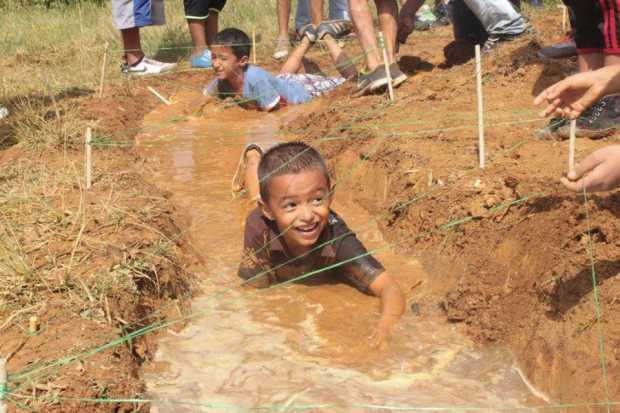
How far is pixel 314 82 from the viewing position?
28.6 ft

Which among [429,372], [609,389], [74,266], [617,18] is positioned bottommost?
→ [429,372]

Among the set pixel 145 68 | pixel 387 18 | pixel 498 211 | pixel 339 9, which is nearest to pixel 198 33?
pixel 145 68

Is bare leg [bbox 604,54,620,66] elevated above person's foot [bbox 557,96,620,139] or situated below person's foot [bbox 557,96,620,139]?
above

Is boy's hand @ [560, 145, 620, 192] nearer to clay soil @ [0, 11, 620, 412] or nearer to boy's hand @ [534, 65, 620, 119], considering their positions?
boy's hand @ [534, 65, 620, 119]

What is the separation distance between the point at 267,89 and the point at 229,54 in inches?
22.1

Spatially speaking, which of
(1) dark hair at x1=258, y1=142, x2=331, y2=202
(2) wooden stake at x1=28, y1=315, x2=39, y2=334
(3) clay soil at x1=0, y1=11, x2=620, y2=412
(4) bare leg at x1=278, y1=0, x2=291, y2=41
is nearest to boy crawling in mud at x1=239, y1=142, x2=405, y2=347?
(1) dark hair at x1=258, y1=142, x2=331, y2=202

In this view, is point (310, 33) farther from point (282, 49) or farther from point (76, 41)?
point (76, 41)

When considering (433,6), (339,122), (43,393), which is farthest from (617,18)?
(433,6)

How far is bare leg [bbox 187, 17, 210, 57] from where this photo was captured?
916 cm

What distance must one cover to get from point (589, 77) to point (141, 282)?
90.6 inches

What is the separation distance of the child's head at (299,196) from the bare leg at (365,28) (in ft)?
8.89

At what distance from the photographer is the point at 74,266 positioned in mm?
3680

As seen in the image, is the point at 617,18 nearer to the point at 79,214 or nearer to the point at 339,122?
the point at 339,122

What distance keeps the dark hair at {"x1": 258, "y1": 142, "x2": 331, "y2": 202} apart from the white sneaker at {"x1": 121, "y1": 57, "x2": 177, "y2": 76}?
203 inches
